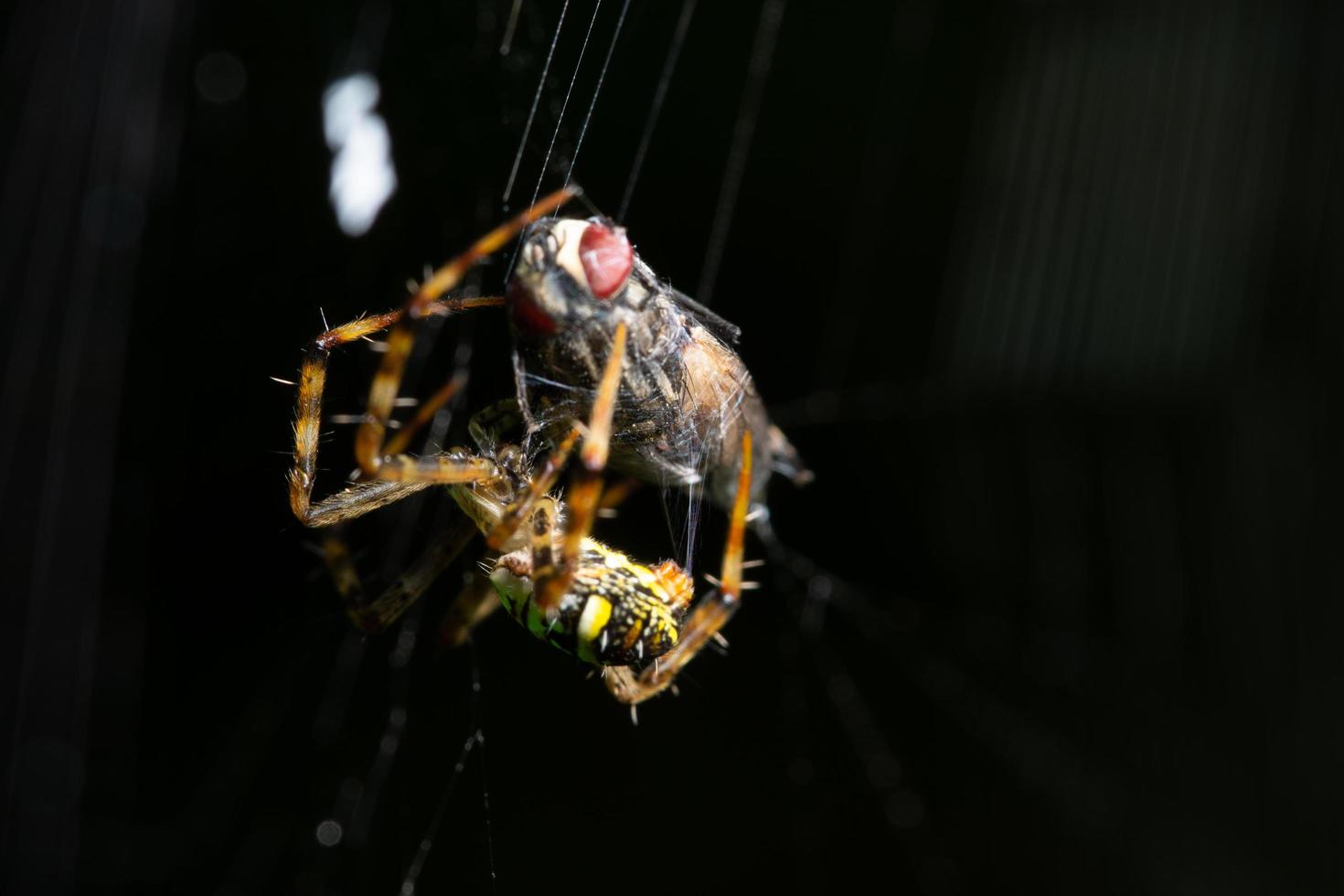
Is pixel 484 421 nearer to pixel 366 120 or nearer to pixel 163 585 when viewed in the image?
pixel 366 120


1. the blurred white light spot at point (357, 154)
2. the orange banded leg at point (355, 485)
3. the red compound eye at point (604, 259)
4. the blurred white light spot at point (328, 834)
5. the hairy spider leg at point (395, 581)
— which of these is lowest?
the blurred white light spot at point (328, 834)

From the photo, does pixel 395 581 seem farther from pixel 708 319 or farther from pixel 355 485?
pixel 708 319

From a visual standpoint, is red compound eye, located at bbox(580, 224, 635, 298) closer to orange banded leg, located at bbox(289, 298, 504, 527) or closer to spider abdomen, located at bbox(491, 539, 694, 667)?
orange banded leg, located at bbox(289, 298, 504, 527)

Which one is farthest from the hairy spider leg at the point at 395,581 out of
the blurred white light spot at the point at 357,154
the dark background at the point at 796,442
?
the blurred white light spot at the point at 357,154

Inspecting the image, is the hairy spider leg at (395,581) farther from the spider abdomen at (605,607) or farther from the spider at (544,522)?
the spider abdomen at (605,607)

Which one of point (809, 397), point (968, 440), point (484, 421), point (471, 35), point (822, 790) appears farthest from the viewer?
point (968, 440)

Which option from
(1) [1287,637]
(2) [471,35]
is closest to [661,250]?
(2) [471,35]

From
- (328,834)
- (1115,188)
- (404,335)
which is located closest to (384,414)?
(404,335)
